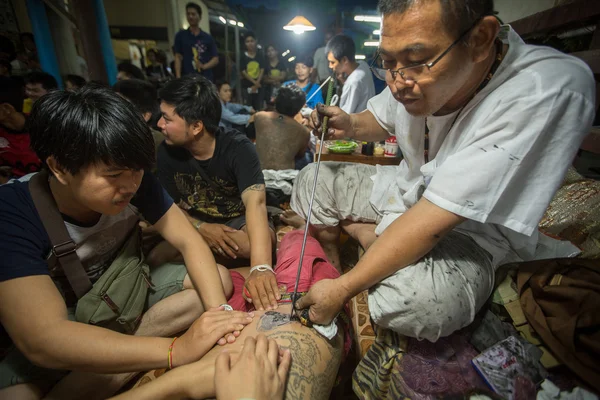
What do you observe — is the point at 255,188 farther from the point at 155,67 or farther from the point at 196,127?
the point at 155,67

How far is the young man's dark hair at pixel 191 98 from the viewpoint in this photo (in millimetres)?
2188

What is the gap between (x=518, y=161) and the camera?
3.65 feet

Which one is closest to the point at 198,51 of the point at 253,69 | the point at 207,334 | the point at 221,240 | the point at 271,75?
the point at 253,69

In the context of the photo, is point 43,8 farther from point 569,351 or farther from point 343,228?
point 569,351

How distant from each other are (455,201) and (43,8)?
841 centimetres

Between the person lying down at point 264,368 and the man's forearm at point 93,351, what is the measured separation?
0.32 ft

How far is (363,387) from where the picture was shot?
4.86 ft

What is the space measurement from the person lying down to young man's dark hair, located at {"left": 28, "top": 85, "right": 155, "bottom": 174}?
0.90 m

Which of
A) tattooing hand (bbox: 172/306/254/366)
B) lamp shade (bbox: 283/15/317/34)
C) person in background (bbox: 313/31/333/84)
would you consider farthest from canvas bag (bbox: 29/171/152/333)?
lamp shade (bbox: 283/15/317/34)

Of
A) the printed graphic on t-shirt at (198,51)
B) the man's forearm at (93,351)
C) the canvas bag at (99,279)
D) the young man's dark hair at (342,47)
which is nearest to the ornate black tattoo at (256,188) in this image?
the canvas bag at (99,279)

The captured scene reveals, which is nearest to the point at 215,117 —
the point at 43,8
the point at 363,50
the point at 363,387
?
the point at 363,387

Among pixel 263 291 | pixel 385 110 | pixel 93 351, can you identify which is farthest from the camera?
pixel 385 110

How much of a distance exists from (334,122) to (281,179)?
1710 millimetres

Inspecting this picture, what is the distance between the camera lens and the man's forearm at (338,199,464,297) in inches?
47.8
